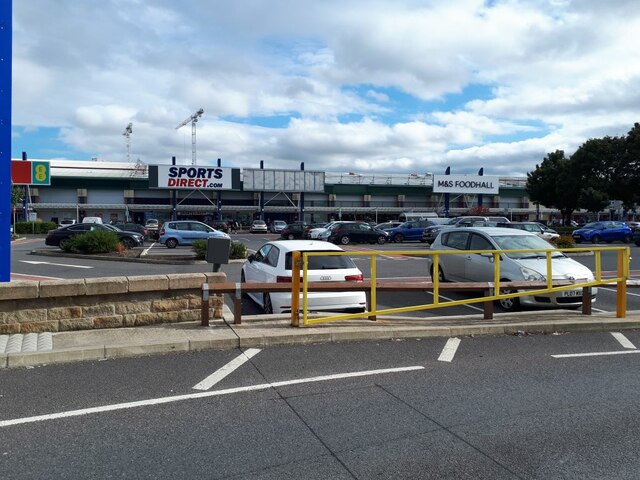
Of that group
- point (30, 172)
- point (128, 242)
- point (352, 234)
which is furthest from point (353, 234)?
point (30, 172)

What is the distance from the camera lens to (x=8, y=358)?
6328 mm

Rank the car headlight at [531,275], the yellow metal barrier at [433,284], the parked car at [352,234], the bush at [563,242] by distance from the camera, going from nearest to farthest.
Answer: the yellow metal barrier at [433,284]
the car headlight at [531,275]
the bush at [563,242]
the parked car at [352,234]

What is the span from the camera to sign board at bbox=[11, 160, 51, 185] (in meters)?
42.3

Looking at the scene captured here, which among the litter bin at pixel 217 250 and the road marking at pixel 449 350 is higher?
the litter bin at pixel 217 250

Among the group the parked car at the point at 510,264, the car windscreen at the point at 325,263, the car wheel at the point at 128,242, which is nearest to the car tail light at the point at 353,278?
the car windscreen at the point at 325,263

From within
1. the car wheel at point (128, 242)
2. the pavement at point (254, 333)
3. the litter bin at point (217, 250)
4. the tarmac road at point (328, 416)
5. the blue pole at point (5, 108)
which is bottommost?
the tarmac road at point (328, 416)

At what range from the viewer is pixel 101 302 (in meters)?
7.86

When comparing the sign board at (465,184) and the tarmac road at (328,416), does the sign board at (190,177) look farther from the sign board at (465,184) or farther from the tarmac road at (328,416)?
the tarmac road at (328,416)

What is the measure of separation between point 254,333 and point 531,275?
5.51m

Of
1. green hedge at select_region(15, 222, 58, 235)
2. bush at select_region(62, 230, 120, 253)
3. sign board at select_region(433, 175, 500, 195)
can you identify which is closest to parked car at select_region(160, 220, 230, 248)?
bush at select_region(62, 230, 120, 253)

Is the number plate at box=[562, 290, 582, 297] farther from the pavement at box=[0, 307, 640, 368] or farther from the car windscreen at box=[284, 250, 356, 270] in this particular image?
the car windscreen at box=[284, 250, 356, 270]

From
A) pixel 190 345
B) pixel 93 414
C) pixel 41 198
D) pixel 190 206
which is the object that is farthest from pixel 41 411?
pixel 41 198

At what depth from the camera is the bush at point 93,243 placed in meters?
21.6

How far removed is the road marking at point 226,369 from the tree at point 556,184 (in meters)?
55.0
